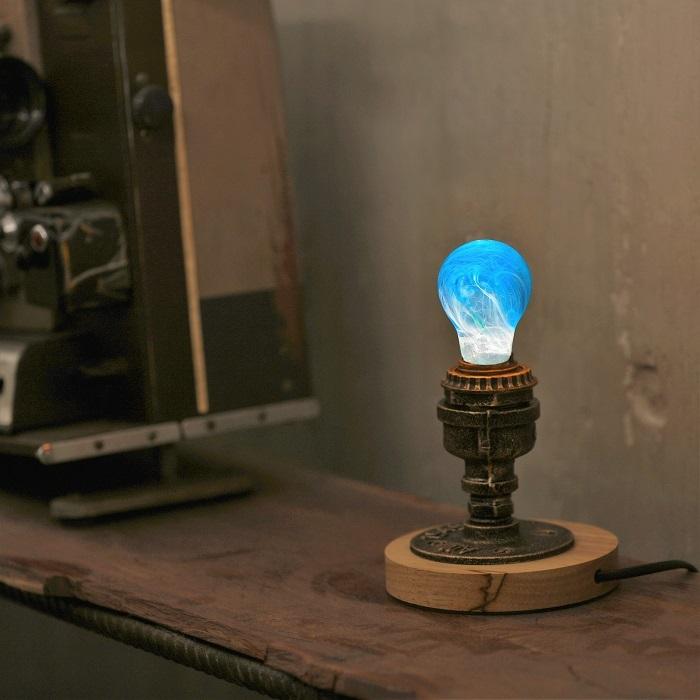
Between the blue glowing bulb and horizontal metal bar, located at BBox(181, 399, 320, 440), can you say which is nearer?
the blue glowing bulb

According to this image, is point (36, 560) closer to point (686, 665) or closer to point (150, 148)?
point (150, 148)

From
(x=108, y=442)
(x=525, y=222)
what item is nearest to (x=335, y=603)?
(x=108, y=442)

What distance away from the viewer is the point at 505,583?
3.86 ft

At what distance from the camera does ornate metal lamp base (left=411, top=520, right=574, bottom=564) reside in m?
1.21

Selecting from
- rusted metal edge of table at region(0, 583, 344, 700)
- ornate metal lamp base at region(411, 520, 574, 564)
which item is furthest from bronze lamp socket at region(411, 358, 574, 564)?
rusted metal edge of table at region(0, 583, 344, 700)

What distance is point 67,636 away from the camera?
2.46 meters

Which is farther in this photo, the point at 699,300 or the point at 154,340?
the point at 154,340

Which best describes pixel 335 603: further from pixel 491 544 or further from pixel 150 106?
pixel 150 106

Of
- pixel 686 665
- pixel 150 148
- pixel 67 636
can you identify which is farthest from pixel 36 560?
pixel 67 636

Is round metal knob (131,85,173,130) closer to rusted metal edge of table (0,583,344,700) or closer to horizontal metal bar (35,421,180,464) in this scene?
horizontal metal bar (35,421,180,464)

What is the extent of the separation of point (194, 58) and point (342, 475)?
684 mm

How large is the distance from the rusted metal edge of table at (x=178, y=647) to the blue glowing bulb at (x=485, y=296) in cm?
34

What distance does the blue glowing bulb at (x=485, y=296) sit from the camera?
1202 mm

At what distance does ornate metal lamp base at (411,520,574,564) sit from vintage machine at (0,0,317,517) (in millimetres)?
484
